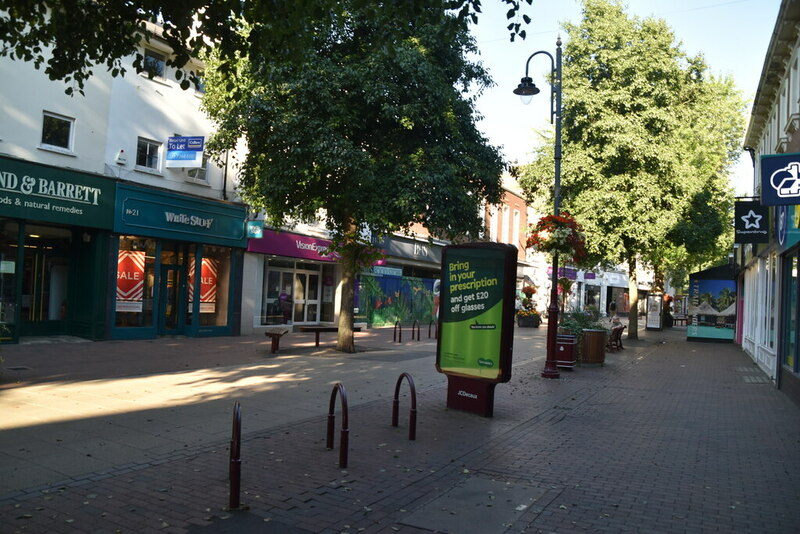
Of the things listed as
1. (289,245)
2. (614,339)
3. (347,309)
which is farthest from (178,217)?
(614,339)

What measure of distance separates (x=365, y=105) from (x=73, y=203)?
7511 mm

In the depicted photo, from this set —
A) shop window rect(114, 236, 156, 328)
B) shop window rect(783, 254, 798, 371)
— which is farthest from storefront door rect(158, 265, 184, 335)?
shop window rect(783, 254, 798, 371)

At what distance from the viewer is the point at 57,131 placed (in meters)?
15.7

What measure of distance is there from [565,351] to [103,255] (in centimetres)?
1180

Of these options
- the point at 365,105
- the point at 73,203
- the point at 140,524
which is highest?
the point at 365,105

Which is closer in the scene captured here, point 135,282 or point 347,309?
point 347,309

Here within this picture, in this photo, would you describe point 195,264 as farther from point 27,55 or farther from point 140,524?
point 140,524

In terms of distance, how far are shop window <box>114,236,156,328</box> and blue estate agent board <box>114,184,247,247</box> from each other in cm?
50

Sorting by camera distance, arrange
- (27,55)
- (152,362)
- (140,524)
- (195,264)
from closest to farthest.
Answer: (140,524), (27,55), (152,362), (195,264)

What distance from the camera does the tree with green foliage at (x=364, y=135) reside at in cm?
1415

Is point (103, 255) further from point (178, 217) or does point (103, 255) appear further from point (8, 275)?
point (178, 217)

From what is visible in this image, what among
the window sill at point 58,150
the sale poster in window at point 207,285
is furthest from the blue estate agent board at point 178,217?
→ the window sill at point 58,150

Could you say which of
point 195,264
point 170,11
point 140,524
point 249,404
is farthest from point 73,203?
point 140,524

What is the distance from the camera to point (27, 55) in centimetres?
717
